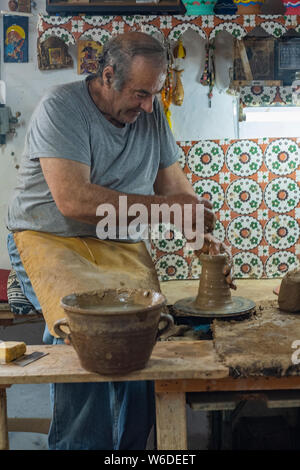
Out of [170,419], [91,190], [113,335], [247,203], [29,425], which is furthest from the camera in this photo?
[247,203]

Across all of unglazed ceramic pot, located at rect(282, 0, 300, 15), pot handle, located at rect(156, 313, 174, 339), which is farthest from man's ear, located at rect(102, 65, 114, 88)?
unglazed ceramic pot, located at rect(282, 0, 300, 15)

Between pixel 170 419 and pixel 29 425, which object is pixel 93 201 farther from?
pixel 29 425

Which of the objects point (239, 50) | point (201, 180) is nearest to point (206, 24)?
point (239, 50)

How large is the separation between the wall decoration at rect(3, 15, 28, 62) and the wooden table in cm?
243

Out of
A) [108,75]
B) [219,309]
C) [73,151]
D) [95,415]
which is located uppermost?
[108,75]

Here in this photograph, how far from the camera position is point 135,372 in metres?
1.66

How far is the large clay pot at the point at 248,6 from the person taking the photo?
3.43m

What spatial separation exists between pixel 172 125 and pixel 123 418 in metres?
2.10

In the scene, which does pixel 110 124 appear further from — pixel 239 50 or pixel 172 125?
pixel 239 50

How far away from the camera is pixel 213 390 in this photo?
5.84 feet

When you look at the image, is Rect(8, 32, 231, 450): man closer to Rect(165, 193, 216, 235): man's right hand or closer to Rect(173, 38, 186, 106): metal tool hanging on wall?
Rect(165, 193, 216, 235): man's right hand

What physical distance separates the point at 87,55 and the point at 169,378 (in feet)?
8.23

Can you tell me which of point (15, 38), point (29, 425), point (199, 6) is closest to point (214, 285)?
Answer: point (29, 425)

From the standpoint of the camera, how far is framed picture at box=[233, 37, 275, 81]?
136 inches
